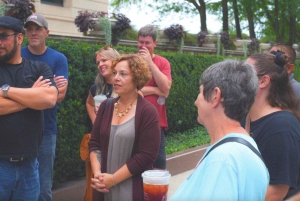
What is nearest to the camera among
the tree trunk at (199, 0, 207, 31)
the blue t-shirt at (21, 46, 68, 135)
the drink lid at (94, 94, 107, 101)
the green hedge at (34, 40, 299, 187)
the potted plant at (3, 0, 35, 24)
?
the blue t-shirt at (21, 46, 68, 135)

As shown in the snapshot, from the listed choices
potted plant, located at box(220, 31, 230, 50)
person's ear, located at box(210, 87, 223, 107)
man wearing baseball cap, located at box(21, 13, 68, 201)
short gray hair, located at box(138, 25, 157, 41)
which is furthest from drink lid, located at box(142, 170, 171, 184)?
potted plant, located at box(220, 31, 230, 50)

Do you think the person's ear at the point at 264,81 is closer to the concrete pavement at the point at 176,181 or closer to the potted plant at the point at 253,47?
the concrete pavement at the point at 176,181

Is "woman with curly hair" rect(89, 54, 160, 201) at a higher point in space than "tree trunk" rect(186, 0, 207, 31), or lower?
lower

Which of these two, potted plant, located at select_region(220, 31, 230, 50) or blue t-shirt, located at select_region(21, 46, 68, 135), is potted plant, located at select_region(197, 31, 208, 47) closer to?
potted plant, located at select_region(220, 31, 230, 50)

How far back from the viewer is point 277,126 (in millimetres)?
2916

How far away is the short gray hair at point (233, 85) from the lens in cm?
226

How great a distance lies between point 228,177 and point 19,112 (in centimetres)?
237

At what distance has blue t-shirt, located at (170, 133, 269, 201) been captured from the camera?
1938mm

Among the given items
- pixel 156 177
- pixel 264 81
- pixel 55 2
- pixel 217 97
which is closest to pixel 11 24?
pixel 156 177

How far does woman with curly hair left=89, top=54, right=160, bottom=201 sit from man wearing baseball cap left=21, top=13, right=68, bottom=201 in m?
0.92

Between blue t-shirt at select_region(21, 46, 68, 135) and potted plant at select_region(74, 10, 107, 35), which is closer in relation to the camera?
blue t-shirt at select_region(21, 46, 68, 135)

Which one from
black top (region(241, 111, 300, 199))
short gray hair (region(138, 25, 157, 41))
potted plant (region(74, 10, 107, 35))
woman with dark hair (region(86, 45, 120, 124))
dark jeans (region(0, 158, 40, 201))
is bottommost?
dark jeans (region(0, 158, 40, 201))

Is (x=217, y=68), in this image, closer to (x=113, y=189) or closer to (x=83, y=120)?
(x=113, y=189)

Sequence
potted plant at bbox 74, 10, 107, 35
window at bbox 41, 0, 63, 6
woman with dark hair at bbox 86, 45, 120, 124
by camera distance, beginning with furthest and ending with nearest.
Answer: window at bbox 41, 0, 63, 6 → potted plant at bbox 74, 10, 107, 35 → woman with dark hair at bbox 86, 45, 120, 124
